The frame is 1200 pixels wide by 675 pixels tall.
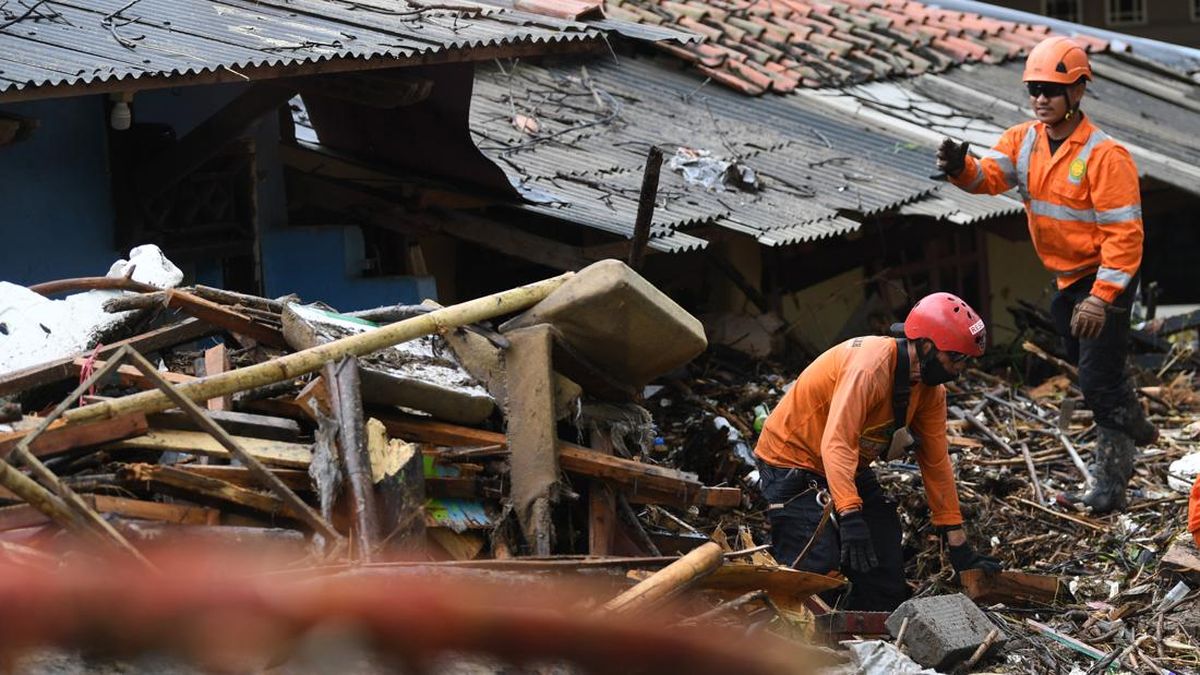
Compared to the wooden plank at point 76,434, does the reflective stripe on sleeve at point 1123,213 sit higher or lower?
lower

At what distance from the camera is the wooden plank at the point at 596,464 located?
17.8ft

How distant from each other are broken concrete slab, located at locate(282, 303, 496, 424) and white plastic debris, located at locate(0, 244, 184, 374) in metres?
0.76

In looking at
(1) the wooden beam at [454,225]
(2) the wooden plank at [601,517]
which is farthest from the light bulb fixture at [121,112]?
(2) the wooden plank at [601,517]

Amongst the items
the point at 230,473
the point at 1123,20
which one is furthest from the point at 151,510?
the point at 1123,20

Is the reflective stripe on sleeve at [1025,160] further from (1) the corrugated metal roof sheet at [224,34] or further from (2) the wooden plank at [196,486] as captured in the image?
(2) the wooden plank at [196,486]

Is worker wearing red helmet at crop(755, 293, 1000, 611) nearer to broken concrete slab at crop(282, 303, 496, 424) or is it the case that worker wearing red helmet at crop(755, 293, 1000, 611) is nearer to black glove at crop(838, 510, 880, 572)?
black glove at crop(838, 510, 880, 572)

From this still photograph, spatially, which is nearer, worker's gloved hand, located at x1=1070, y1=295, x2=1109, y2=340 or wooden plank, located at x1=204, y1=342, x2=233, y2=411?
wooden plank, located at x1=204, y1=342, x2=233, y2=411

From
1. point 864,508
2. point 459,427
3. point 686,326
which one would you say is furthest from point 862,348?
point 459,427

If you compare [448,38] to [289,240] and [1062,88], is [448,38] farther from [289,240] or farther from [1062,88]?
[1062,88]

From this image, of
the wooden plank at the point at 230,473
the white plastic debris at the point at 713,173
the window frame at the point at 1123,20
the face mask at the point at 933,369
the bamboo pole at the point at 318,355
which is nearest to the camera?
the bamboo pole at the point at 318,355

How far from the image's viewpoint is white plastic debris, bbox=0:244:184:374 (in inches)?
222

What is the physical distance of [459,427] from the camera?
18.0 feet

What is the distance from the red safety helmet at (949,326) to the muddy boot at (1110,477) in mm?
2280

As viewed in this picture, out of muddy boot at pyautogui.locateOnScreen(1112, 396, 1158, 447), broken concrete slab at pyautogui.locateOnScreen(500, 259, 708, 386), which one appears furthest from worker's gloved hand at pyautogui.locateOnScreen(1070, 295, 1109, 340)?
broken concrete slab at pyautogui.locateOnScreen(500, 259, 708, 386)
